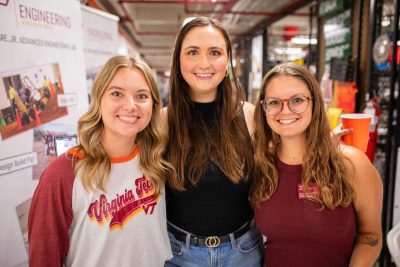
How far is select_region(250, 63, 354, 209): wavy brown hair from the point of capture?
59.3 inches

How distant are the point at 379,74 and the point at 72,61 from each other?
3.04 m

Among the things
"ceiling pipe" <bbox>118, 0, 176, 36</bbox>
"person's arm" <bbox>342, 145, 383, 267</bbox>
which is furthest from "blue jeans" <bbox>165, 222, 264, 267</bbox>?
"ceiling pipe" <bbox>118, 0, 176, 36</bbox>

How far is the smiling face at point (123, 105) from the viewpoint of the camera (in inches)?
57.4

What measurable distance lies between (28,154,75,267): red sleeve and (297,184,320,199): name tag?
3.24 ft

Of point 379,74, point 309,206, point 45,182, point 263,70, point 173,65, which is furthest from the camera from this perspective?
point 263,70

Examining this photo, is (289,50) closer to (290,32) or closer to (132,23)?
(290,32)

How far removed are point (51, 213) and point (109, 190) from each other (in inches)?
9.5

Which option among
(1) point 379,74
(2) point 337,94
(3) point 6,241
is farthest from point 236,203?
(2) point 337,94

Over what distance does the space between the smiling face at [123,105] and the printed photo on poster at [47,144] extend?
904 millimetres

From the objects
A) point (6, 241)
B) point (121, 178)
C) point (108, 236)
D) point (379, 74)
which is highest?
point (379, 74)

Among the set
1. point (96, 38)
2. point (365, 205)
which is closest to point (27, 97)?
point (365, 205)

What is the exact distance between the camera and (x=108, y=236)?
142 cm

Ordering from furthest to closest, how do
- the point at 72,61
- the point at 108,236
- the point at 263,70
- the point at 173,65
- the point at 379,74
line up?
the point at 263,70 < the point at 379,74 < the point at 72,61 < the point at 173,65 < the point at 108,236

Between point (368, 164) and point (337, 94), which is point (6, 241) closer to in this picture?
point (368, 164)
